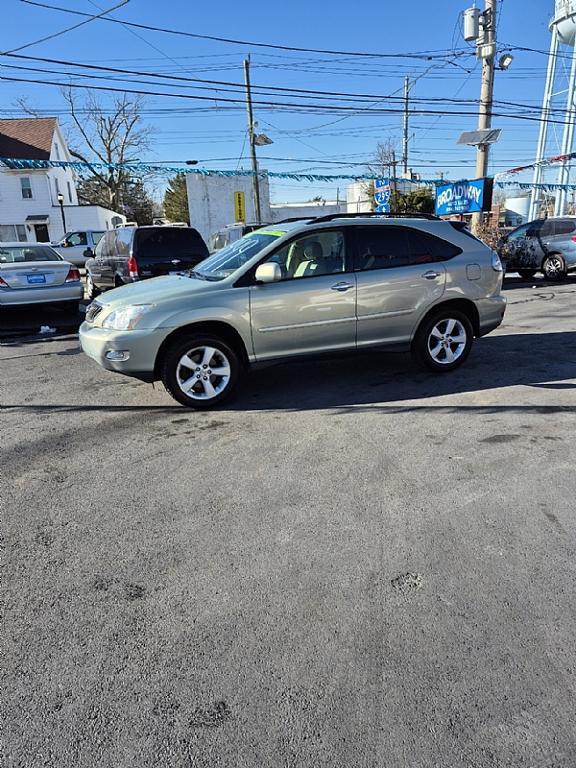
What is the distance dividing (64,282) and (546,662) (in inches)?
407

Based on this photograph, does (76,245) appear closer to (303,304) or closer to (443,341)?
(303,304)

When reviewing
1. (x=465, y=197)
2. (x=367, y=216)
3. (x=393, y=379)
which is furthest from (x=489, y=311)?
(x=465, y=197)

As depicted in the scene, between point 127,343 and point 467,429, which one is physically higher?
point 127,343

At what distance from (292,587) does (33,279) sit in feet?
30.5

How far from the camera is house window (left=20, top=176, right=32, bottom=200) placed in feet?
122

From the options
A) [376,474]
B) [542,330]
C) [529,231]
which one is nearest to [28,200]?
[529,231]

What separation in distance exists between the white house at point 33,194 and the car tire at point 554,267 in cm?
3185

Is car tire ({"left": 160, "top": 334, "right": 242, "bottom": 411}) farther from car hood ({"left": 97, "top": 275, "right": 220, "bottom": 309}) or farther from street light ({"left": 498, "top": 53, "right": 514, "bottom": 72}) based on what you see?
street light ({"left": 498, "top": 53, "right": 514, "bottom": 72})

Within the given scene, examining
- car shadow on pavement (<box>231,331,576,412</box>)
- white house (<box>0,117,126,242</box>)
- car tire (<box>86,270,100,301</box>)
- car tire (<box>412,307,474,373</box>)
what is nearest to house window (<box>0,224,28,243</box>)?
white house (<box>0,117,126,242</box>)

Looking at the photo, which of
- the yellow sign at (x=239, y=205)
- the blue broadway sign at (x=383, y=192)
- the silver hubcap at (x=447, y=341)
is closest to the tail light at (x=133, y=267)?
the silver hubcap at (x=447, y=341)

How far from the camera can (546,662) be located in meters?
2.21

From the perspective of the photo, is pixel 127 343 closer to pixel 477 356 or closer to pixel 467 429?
pixel 467 429

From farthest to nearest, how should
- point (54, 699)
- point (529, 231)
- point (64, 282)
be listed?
point (529, 231) < point (64, 282) < point (54, 699)

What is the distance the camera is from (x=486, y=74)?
15664mm
